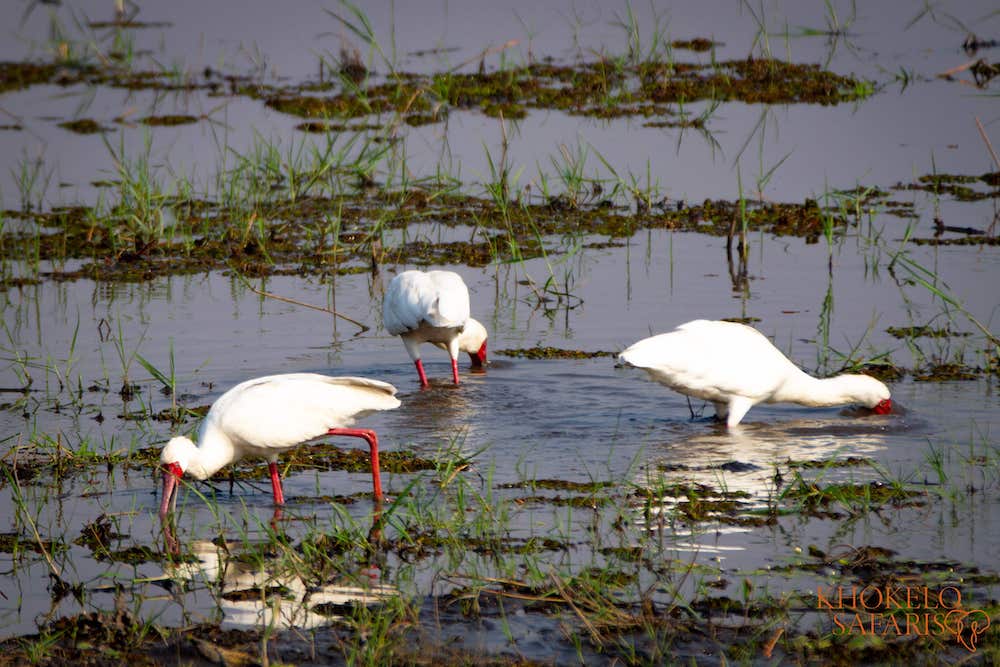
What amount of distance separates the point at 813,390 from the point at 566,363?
176 cm

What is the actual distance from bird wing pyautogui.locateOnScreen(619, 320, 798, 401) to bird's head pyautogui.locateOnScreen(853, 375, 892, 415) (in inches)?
16.0

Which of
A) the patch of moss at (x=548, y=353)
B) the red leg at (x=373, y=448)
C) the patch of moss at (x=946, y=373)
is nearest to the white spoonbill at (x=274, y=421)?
the red leg at (x=373, y=448)

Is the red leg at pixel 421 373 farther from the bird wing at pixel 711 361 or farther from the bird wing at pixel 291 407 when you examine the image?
the bird wing at pixel 291 407

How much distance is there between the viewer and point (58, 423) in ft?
25.3

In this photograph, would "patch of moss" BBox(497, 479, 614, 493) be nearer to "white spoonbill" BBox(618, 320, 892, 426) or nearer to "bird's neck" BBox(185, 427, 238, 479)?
"white spoonbill" BBox(618, 320, 892, 426)

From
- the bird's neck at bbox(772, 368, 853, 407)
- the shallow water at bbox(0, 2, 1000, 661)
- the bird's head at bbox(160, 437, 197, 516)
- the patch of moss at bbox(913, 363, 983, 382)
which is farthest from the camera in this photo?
the patch of moss at bbox(913, 363, 983, 382)

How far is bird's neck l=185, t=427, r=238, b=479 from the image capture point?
6.28 metres

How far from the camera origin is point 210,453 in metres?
6.33

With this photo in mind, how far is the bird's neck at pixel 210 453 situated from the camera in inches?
247

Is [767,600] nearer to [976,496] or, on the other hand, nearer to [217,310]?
[976,496]

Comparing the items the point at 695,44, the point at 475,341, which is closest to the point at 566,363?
the point at 475,341

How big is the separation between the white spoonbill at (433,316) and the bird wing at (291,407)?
2.00m

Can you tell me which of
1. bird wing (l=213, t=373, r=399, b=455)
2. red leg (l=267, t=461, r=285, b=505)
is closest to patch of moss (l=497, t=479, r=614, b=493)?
bird wing (l=213, t=373, r=399, b=455)

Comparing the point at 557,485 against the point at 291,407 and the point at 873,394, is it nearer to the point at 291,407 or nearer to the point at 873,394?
the point at 291,407
